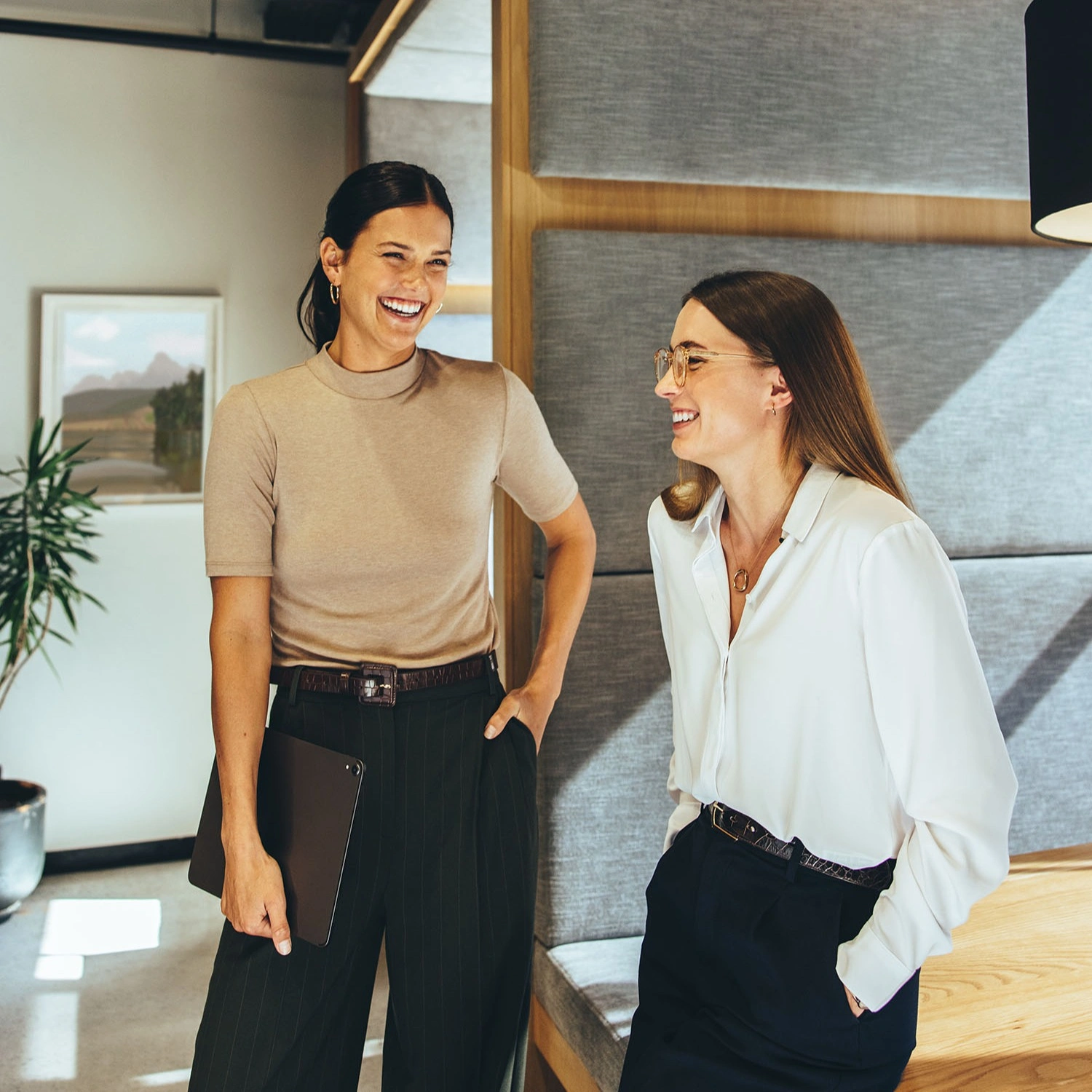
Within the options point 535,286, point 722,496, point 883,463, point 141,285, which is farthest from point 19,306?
point 883,463

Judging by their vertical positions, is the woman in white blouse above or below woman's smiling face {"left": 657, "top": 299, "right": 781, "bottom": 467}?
below

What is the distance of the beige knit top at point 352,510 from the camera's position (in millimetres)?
1602

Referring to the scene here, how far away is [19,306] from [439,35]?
198cm

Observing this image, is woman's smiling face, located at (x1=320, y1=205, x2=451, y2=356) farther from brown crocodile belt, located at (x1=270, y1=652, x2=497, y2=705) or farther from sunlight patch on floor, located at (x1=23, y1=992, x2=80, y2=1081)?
sunlight patch on floor, located at (x1=23, y1=992, x2=80, y2=1081)

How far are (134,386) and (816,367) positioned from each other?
3.42 metres

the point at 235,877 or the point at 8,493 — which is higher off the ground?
the point at 8,493

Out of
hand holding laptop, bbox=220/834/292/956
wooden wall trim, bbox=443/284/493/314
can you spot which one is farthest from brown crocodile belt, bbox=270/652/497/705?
wooden wall trim, bbox=443/284/493/314

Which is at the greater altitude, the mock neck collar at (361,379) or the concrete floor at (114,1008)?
the mock neck collar at (361,379)

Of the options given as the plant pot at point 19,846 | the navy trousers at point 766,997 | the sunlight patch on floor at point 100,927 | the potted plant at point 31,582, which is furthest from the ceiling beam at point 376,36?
the sunlight patch on floor at point 100,927

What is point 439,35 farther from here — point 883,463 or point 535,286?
point 883,463

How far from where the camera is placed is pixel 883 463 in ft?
4.98

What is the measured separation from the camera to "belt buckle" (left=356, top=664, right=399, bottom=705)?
160cm

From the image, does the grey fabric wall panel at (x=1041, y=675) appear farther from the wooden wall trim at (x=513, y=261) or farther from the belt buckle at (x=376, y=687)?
the belt buckle at (x=376, y=687)

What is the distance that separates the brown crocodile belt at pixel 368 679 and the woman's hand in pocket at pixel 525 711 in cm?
10
